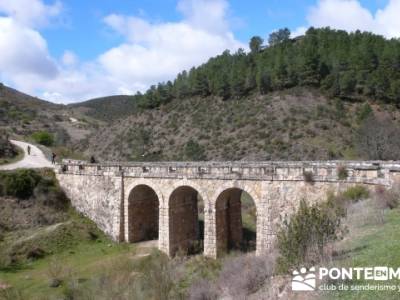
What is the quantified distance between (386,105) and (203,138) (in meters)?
18.3

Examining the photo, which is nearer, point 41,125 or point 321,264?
point 321,264

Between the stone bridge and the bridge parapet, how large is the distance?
3 cm

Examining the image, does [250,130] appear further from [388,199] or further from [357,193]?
[388,199]

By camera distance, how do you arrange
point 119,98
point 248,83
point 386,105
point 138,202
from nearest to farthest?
point 138,202, point 386,105, point 248,83, point 119,98

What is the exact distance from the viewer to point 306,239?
9.91m

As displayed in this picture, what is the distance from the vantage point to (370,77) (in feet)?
144

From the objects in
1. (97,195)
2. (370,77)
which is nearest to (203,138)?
(370,77)

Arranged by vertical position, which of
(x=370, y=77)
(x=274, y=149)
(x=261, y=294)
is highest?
(x=370, y=77)

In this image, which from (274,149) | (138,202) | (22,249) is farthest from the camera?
(274,149)

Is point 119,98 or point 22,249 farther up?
point 119,98

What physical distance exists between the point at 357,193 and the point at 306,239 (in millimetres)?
5601

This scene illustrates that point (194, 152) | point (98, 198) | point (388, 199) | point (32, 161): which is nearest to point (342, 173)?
point (388, 199)

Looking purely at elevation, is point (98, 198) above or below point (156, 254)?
above

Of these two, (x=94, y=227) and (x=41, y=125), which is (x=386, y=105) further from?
(x=41, y=125)
